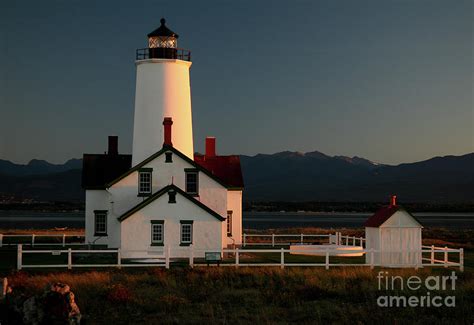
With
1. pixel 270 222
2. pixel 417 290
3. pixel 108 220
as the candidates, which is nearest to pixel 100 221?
pixel 108 220

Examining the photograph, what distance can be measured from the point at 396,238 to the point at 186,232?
868cm

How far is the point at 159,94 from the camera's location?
36.6m

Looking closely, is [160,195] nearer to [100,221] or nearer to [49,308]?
[100,221]

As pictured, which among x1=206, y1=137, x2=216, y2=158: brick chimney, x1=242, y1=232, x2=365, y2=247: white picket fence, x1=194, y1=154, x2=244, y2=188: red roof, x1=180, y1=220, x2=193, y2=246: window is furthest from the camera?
x1=206, y1=137, x2=216, y2=158: brick chimney

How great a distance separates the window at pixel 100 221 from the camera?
37812 millimetres

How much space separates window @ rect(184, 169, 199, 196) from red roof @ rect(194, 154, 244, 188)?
213 inches

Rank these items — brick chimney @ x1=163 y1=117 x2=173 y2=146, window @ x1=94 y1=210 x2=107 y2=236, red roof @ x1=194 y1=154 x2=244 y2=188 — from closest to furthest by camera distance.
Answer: brick chimney @ x1=163 y1=117 x2=173 y2=146 < window @ x1=94 y1=210 x2=107 y2=236 < red roof @ x1=194 y1=154 x2=244 y2=188

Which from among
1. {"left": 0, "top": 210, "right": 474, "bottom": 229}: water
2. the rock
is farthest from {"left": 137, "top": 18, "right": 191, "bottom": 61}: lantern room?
{"left": 0, "top": 210, "right": 474, "bottom": 229}: water

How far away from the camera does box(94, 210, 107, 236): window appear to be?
37812 mm

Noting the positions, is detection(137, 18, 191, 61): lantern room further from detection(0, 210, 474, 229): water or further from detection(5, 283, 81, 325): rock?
detection(0, 210, 474, 229): water

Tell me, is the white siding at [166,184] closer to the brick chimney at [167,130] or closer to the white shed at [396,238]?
the brick chimney at [167,130]

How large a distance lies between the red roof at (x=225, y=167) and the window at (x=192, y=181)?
17.8ft

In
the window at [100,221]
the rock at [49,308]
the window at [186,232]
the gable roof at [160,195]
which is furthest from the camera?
the window at [100,221]

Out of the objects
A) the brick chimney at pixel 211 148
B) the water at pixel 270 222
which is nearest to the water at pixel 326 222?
the water at pixel 270 222
